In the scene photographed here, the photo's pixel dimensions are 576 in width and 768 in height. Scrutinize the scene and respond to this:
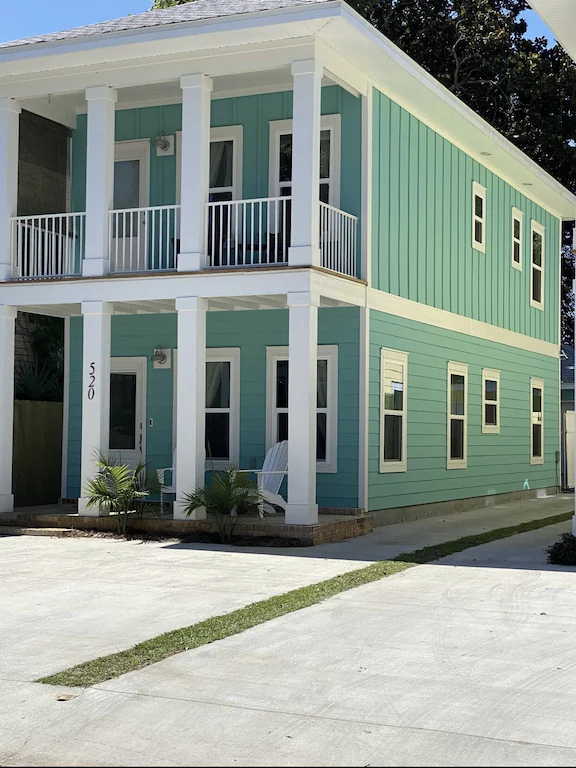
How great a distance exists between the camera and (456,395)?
60.6ft

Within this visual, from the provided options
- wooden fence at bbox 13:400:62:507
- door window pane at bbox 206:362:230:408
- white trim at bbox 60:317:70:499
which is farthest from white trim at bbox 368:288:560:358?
wooden fence at bbox 13:400:62:507

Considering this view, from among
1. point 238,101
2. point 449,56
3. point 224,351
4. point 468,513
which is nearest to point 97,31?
point 238,101

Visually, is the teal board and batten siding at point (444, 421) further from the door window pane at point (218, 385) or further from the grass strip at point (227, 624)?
the grass strip at point (227, 624)

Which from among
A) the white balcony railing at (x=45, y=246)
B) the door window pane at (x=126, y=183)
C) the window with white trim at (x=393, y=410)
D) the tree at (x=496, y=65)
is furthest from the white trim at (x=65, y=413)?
the tree at (x=496, y=65)

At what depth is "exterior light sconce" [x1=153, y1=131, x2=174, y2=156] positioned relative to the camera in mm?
16734

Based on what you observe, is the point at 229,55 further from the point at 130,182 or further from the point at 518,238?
the point at 518,238

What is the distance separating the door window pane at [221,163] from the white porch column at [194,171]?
90.1 inches

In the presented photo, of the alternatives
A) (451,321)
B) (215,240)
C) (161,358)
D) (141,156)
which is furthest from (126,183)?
(451,321)

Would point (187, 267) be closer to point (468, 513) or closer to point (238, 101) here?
point (238, 101)

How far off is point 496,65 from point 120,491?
61.4 feet

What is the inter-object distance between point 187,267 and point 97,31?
343 cm

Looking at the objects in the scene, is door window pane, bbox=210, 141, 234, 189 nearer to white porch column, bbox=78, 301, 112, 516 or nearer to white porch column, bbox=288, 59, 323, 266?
white porch column, bbox=78, 301, 112, 516

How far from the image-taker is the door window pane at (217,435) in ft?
52.9

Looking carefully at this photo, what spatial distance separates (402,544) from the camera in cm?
1299
